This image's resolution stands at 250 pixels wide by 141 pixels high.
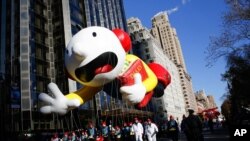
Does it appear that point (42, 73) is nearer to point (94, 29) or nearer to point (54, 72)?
point (54, 72)

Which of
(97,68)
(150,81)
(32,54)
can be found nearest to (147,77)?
(150,81)

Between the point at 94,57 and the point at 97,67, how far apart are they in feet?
1.24

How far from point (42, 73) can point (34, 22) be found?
6653 mm

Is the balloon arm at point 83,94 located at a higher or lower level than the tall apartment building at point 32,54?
lower

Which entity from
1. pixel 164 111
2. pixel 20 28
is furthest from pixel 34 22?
pixel 164 111

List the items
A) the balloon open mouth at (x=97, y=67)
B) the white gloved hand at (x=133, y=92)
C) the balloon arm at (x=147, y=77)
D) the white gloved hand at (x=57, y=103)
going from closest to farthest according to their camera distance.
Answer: the balloon open mouth at (x=97, y=67) → the white gloved hand at (x=133, y=92) → the white gloved hand at (x=57, y=103) → the balloon arm at (x=147, y=77)

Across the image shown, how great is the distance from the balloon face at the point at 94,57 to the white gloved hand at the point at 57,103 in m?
0.72

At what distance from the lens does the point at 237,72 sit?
98.5ft

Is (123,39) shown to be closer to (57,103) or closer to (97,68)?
(97,68)

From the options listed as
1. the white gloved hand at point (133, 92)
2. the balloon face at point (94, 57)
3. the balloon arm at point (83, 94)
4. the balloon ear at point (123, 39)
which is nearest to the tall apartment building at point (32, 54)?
the balloon arm at point (83, 94)

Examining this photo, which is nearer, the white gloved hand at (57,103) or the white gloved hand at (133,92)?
the white gloved hand at (133,92)

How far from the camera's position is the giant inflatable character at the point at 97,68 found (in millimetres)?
8211

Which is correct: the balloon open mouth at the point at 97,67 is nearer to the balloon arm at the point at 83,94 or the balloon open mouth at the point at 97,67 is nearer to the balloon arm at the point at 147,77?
the balloon arm at the point at 83,94

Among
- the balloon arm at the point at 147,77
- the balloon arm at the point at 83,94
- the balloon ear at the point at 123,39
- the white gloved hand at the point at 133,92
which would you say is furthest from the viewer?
the balloon arm at the point at 147,77
